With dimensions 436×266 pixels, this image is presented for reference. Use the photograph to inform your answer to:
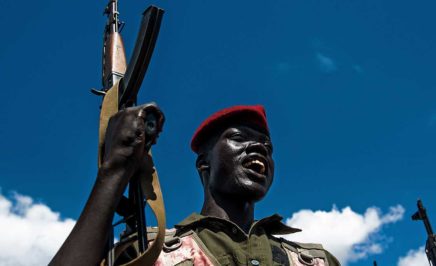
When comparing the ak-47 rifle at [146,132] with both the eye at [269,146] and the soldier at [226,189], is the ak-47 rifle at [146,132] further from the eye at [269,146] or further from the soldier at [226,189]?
the eye at [269,146]

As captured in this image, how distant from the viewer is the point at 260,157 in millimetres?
4336

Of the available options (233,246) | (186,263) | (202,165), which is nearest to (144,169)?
(186,263)

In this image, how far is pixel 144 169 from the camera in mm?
3084

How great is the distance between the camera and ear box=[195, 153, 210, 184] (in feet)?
15.0

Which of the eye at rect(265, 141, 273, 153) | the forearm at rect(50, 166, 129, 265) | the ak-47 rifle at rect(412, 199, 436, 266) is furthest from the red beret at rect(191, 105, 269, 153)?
the ak-47 rifle at rect(412, 199, 436, 266)

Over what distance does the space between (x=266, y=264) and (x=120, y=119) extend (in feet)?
5.00

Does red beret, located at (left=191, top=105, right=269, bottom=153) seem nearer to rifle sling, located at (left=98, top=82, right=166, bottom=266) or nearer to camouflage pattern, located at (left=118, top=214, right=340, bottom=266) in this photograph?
camouflage pattern, located at (left=118, top=214, right=340, bottom=266)

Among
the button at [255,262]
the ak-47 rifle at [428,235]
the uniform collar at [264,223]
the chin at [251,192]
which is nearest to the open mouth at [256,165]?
the chin at [251,192]

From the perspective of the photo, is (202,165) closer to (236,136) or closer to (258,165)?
(236,136)

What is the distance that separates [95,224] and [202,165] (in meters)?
2.05

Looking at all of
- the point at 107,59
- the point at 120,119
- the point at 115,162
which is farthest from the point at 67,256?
the point at 107,59

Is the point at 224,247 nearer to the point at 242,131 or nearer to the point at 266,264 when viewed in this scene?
the point at 266,264

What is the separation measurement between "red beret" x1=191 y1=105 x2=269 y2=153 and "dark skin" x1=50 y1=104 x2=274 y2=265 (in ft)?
0.23

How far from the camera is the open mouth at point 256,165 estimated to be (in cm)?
429
